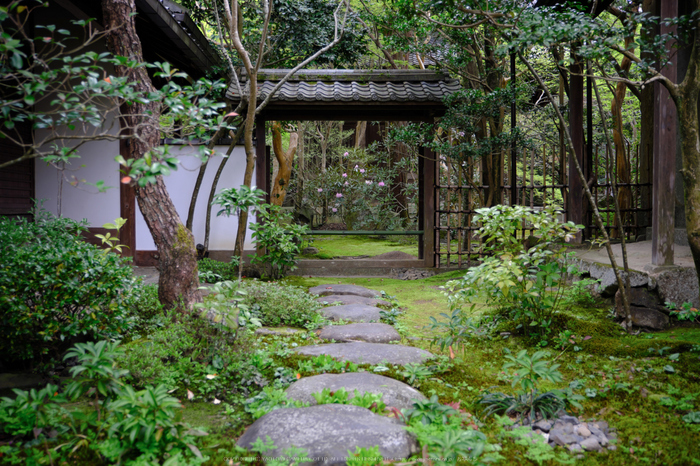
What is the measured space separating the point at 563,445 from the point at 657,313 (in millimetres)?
2598

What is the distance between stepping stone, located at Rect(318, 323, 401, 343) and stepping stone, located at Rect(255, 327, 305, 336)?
0.26 meters

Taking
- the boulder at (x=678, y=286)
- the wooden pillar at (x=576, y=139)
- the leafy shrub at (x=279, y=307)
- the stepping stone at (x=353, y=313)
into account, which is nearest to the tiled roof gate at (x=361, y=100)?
the wooden pillar at (x=576, y=139)

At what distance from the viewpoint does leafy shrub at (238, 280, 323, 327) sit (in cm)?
476

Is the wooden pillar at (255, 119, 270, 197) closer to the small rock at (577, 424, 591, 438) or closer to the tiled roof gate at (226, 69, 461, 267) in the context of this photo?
the tiled roof gate at (226, 69, 461, 267)

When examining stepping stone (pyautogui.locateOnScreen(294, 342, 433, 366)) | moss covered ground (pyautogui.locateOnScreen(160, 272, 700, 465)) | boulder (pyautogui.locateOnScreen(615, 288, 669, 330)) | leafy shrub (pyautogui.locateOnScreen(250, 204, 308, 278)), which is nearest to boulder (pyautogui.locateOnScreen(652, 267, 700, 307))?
boulder (pyautogui.locateOnScreen(615, 288, 669, 330))

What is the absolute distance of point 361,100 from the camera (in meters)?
7.44

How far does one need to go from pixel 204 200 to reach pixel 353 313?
4193 mm

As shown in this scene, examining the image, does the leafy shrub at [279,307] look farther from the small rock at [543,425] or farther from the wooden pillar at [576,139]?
the wooden pillar at [576,139]

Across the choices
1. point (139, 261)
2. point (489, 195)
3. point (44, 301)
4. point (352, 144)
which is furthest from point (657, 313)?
point (352, 144)

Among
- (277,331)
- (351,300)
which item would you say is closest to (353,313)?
(351,300)

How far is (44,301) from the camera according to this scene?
3053 millimetres

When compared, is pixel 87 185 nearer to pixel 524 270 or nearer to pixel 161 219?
pixel 161 219

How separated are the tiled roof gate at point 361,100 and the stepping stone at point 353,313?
10.3ft

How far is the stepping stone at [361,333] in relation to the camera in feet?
13.9
